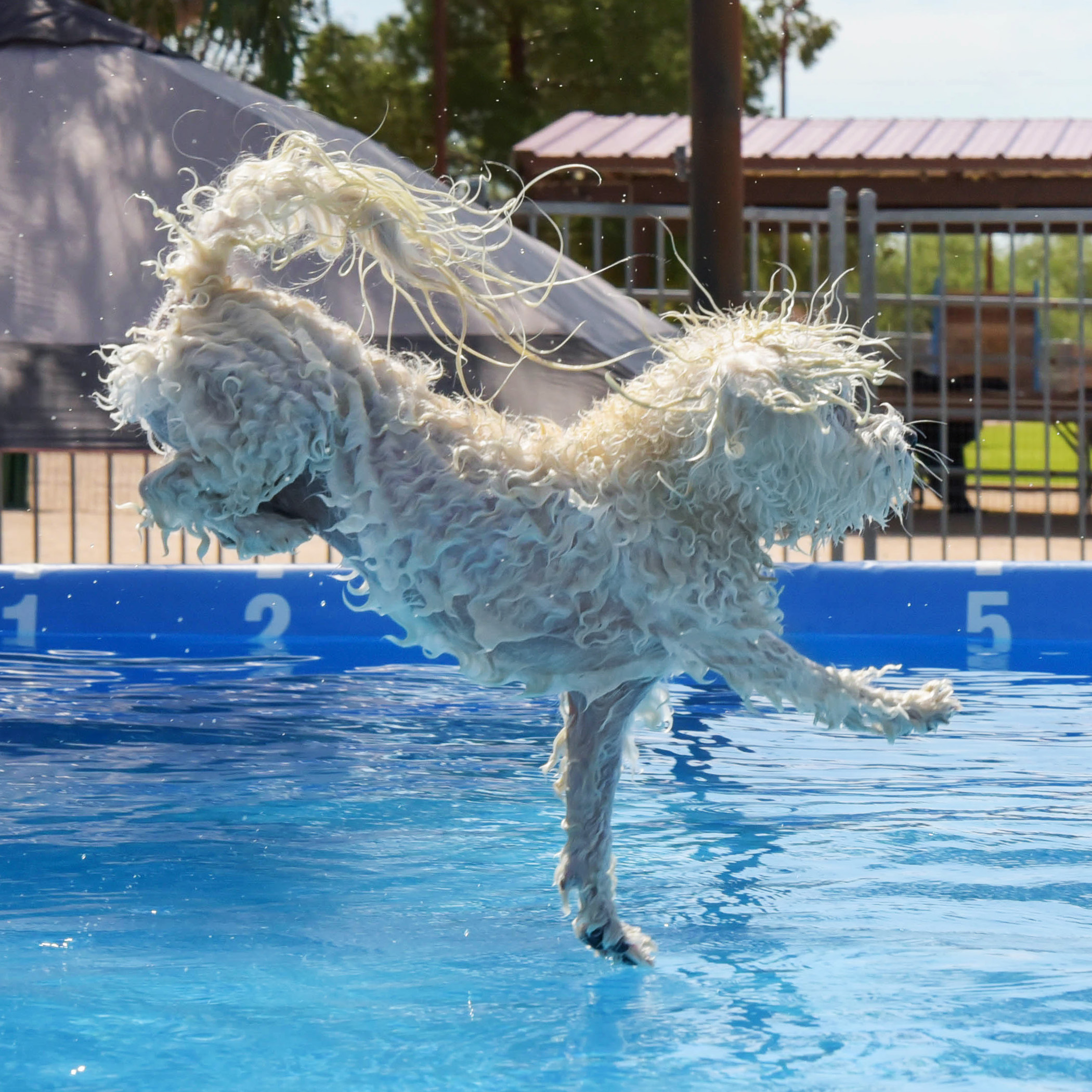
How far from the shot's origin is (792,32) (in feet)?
126

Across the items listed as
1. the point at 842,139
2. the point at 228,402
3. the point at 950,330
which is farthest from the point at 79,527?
the point at 228,402

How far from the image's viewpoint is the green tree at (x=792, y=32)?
37062mm

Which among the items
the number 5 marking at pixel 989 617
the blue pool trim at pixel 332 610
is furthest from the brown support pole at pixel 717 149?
the number 5 marking at pixel 989 617

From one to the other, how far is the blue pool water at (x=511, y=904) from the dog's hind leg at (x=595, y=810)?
163 mm

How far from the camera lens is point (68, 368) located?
6617 millimetres

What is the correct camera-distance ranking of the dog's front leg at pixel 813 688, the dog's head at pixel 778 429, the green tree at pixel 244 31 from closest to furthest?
1. the dog's head at pixel 778 429
2. the dog's front leg at pixel 813 688
3. the green tree at pixel 244 31

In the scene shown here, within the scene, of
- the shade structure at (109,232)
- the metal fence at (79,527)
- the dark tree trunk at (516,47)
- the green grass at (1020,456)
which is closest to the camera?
the shade structure at (109,232)

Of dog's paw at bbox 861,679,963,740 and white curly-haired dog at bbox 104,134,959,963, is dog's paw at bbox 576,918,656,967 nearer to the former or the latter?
white curly-haired dog at bbox 104,134,959,963

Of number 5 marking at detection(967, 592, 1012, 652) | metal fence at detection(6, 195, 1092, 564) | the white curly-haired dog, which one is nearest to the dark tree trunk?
metal fence at detection(6, 195, 1092, 564)

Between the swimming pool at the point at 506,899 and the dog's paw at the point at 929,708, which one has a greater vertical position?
the dog's paw at the point at 929,708

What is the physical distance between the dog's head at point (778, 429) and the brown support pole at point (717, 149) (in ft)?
15.5

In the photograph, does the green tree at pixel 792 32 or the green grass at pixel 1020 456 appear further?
the green tree at pixel 792 32

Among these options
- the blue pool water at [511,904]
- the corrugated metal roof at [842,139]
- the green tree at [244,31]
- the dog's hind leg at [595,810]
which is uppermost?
the green tree at [244,31]

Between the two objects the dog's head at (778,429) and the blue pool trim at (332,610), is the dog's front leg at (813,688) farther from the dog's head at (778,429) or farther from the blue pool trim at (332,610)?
the blue pool trim at (332,610)
